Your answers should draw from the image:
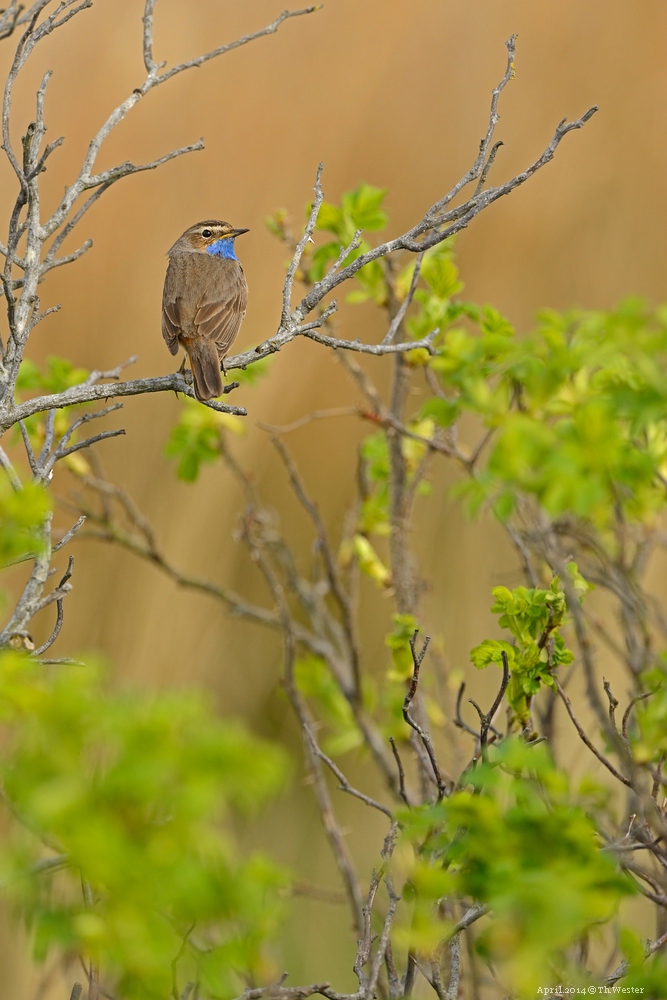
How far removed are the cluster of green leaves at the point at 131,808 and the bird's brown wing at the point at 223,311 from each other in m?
3.08

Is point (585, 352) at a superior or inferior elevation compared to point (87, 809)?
superior

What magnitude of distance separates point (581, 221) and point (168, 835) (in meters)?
5.50

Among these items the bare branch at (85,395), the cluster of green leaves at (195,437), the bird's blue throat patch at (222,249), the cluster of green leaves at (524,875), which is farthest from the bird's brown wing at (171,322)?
the cluster of green leaves at (524,875)

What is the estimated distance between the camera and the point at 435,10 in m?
6.25

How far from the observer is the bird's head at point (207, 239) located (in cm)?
495

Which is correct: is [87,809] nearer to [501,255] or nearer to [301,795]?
[301,795]

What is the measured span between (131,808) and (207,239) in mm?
4245

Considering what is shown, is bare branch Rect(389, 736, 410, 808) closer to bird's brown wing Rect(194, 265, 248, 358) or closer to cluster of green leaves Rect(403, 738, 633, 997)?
cluster of green leaves Rect(403, 738, 633, 997)

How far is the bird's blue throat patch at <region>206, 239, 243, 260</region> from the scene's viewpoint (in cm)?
496

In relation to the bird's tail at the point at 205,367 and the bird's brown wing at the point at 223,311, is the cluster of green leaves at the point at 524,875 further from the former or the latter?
the bird's brown wing at the point at 223,311

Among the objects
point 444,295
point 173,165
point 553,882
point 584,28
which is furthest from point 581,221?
point 553,882

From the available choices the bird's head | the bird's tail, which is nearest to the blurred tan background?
the bird's head

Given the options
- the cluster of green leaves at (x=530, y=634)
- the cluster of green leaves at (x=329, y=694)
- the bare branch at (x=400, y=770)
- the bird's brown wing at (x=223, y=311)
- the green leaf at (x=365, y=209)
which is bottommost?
the bare branch at (x=400, y=770)

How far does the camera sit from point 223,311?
169 inches
